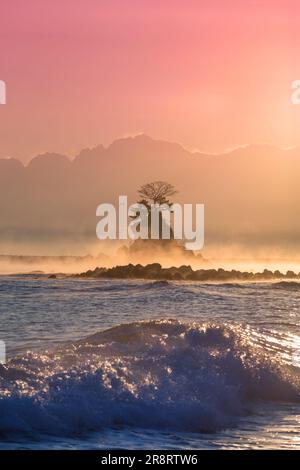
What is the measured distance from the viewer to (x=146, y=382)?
40.1 ft

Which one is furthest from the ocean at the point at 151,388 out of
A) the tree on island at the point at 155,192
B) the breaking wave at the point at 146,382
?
the tree on island at the point at 155,192

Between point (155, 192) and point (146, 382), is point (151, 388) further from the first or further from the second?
point (155, 192)

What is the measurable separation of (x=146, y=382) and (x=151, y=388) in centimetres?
22

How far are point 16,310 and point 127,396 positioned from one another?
1348 cm

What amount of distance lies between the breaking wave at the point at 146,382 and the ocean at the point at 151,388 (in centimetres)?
2

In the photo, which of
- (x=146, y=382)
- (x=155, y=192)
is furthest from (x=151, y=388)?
Answer: (x=155, y=192)

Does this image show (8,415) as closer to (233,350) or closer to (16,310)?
(233,350)

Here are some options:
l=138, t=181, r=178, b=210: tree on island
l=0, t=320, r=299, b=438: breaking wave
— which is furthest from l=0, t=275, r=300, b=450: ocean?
l=138, t=181, r=178, b=210: tree on island

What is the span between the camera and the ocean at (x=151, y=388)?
10.3 metres

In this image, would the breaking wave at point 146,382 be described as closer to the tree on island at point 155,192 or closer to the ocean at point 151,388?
the ocean at point 151,388

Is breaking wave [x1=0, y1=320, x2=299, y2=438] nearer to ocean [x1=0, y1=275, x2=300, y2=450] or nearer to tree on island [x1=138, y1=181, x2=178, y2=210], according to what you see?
ocean [x1=0, y1=275, x2=300, y2=450]

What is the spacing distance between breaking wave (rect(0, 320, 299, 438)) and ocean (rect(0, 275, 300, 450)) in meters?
0.02

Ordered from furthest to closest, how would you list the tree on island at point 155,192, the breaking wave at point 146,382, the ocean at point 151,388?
the tree on island at point 155,192, the breaking wave at point 146,382, the ocean at point 151,388
